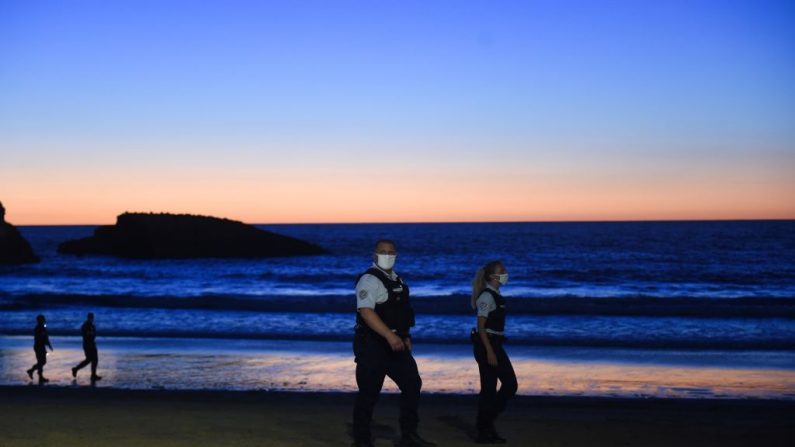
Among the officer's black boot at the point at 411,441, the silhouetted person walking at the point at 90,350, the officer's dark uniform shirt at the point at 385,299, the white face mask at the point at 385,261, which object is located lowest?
the silhouetted person walking at the point at 90,350

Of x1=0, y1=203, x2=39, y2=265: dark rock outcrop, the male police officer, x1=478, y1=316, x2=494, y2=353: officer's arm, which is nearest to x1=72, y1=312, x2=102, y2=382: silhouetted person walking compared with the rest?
the male police officer

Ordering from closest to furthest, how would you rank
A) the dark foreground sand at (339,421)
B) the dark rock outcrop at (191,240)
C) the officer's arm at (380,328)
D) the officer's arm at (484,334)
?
the officer's arm at (380,328) < the officer's arm at (484,334) < the dark foreground sand at (339,421) < the dark rock outcrop at (191,240)

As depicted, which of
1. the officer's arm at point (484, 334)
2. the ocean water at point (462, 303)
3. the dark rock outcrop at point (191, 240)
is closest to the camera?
the officer's arm at point (484, 334)

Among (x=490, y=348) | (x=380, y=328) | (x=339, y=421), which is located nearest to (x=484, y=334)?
(x=490, y=348)

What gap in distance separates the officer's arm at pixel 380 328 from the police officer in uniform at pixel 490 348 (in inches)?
41.7

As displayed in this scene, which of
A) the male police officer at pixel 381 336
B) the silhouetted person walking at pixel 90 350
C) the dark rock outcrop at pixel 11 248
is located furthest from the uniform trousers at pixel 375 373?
the dark rock outcrop at pixel 11 248

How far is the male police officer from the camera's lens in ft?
22.4

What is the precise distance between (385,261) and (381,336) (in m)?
0.60

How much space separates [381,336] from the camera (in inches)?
269

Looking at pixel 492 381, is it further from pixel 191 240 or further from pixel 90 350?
pixel 191 240

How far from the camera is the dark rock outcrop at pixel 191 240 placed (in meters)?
80.5

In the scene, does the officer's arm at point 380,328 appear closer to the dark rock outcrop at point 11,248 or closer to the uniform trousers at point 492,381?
the uniform trousers at point 492,381

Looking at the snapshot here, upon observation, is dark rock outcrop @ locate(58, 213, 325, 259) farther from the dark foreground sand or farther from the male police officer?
the male police officer

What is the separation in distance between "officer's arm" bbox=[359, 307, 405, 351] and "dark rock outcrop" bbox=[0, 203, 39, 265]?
72106 mm
